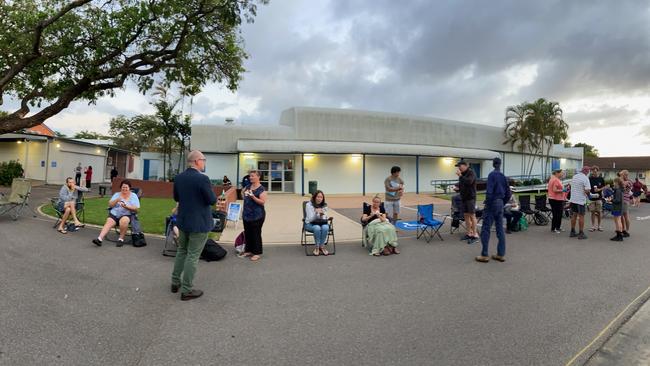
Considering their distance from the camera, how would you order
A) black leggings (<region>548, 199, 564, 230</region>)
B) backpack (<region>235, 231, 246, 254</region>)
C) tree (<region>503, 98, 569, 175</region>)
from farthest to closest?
tree (<region>503, 98, 569, 175</region>) < black leggings (<region>548, 199, 564, 230</region>) < backpack (<region>235, 231, 246, 254</region>)

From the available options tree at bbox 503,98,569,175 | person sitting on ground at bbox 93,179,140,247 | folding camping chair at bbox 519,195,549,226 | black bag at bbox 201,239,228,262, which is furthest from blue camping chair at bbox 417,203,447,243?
tree at bbox 503,98,569,175

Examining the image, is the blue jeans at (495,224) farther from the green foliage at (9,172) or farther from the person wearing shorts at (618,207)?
the green foliage at (9,172)

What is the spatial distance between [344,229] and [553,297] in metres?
5.64

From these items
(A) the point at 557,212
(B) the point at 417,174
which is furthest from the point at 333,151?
(A) the point at 557,212

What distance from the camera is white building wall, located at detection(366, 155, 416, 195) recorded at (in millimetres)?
23109

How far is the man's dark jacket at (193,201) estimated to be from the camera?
3.98 metres

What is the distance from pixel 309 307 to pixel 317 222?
2899 millimetres

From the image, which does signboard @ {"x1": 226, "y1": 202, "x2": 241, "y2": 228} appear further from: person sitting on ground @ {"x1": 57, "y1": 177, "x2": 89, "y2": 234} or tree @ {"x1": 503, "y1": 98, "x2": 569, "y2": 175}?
tree @ {"x1": 503, "y1": 98, "x2": 569, "y2": 175}

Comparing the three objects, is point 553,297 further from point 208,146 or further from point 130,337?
point 208,146

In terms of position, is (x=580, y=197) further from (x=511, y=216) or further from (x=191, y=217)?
(x=191, y=217)

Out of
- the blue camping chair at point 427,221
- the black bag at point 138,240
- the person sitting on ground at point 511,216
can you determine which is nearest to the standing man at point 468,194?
the blue camping chair at point 427,221

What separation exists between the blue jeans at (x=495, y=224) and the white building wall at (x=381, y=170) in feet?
55.9

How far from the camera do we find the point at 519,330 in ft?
10.8

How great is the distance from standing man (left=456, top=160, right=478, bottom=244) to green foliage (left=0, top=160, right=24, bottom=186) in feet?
82.1
